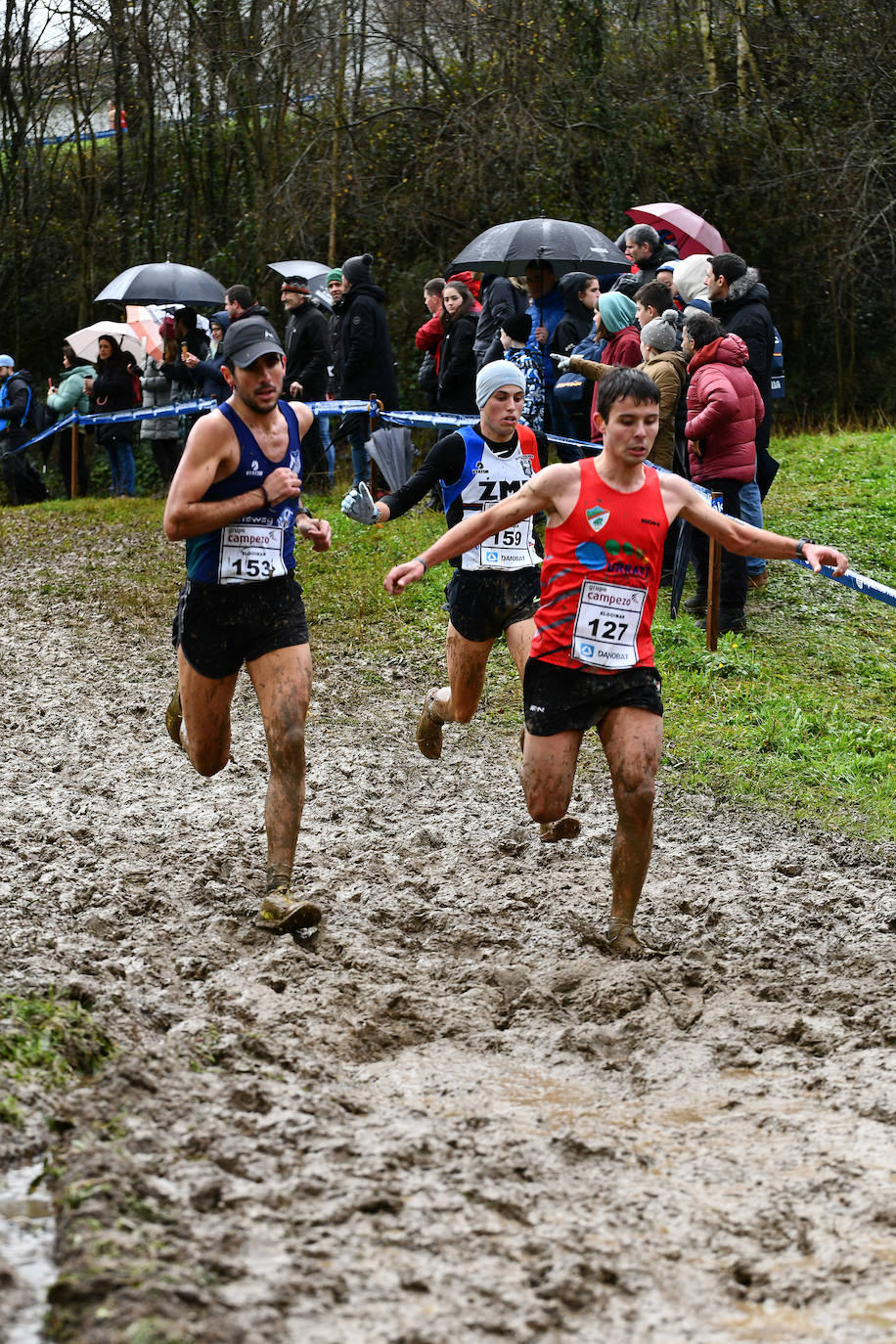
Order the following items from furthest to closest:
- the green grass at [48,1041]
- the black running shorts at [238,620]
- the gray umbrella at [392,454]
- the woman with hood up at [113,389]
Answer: the woman with hood up at [113,389]
the gray umbrella at [392,454]
the black running shorts at [238,620]
the green grass at [48,1041]

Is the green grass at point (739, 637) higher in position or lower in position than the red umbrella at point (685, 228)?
lower

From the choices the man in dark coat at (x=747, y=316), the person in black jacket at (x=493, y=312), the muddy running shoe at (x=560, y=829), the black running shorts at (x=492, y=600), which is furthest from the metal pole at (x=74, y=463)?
the muddy running shoe at (x=560, y=829)

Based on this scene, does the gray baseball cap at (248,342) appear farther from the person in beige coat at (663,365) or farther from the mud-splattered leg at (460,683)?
the person in beige coat at (663,365)

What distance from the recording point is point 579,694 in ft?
17.2

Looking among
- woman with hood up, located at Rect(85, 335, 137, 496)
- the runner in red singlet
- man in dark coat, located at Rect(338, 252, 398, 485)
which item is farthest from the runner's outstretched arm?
woman with hood up, located at Rect(85, 335, 137, 496)

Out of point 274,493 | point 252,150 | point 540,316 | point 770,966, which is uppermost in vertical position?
Answer: point 252,150

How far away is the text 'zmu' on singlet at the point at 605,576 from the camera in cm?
514

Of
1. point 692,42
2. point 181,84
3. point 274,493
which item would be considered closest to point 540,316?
point 274,493

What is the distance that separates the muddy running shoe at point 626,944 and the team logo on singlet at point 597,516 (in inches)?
57.6

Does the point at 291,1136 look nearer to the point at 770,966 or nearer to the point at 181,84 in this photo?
the point at 770,966

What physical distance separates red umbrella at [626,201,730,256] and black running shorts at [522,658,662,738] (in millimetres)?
8897

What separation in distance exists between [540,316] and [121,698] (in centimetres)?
460

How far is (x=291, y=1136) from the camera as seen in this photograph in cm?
367

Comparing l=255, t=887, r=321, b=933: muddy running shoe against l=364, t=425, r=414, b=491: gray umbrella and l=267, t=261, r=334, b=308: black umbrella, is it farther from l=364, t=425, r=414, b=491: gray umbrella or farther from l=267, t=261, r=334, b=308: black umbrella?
l=267, t=261, r=334, b=308: black umbrella
